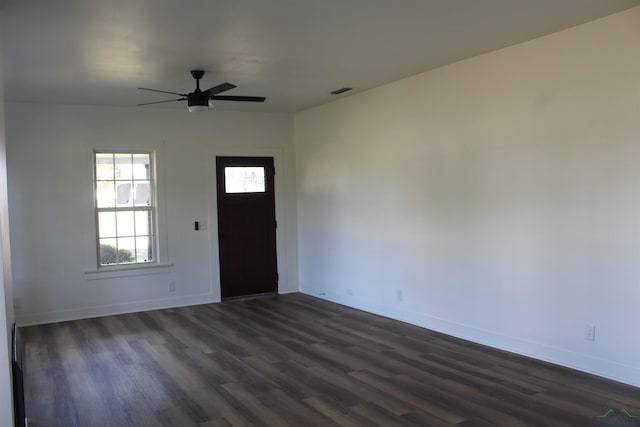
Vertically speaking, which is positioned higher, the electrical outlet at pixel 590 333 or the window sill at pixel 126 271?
the window sill at pixel 126 271

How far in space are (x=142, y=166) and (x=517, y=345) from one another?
5.14m

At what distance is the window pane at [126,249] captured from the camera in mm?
6789

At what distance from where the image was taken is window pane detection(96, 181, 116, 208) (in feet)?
21.8

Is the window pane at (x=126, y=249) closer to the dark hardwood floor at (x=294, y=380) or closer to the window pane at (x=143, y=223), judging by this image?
the window pane at (x=143, y=223)

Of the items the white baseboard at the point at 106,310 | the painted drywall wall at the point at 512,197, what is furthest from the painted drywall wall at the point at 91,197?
the painted drywall wall at the point at 512,197

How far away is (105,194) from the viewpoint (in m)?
6.68

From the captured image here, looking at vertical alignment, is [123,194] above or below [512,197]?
above

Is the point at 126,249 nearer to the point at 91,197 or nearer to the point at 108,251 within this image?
the point at 108,251

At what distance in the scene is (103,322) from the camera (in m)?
6.23

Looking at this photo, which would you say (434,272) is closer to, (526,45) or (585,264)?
(585,264)

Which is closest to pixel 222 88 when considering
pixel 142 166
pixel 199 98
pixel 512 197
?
pixel 199 98

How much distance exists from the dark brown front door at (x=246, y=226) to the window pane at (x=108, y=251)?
1.40 meters

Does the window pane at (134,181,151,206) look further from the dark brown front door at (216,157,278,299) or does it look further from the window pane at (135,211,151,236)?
the dark brown front door at (216,157,278,299)

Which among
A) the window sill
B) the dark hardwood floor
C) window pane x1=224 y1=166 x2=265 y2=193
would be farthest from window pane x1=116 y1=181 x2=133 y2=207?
the dark hardwood floor
